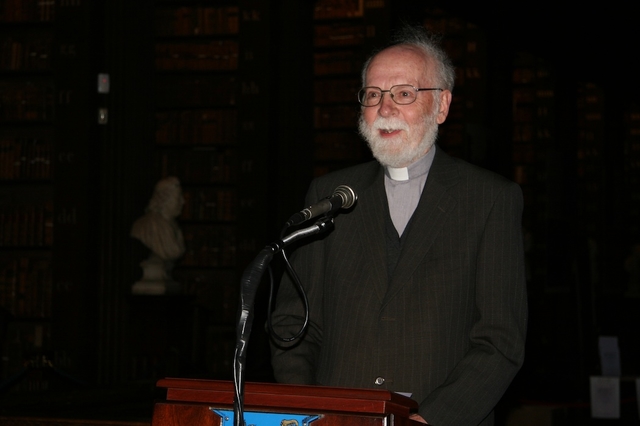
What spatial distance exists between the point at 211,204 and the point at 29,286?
1.75 meters

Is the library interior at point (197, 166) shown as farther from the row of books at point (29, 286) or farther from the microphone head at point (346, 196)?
the microphone head at point (346, 196)

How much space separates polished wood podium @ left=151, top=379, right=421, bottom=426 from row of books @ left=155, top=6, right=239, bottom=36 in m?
7.51

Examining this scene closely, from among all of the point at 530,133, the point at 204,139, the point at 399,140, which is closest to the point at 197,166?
the point at 204,139

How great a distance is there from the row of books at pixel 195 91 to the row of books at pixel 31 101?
1262mm

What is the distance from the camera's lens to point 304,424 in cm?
160

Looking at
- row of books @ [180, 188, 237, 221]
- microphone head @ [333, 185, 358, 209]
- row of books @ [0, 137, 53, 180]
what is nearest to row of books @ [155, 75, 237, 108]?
row of books @ [180, 188, 237, 221]

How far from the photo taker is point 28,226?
7.95m

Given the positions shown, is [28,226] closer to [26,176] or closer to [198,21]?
[26,176]

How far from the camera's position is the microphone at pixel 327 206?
176 centimetres

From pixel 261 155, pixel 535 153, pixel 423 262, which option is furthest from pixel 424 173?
pixel 535 153

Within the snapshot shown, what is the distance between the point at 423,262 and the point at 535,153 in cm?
988

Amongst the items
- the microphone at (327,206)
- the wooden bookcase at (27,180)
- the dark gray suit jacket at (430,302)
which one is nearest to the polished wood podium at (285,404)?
the microphone at (327,206)

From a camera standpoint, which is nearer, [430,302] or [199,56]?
[430,302]

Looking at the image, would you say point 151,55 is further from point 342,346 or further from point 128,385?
point 342,346
